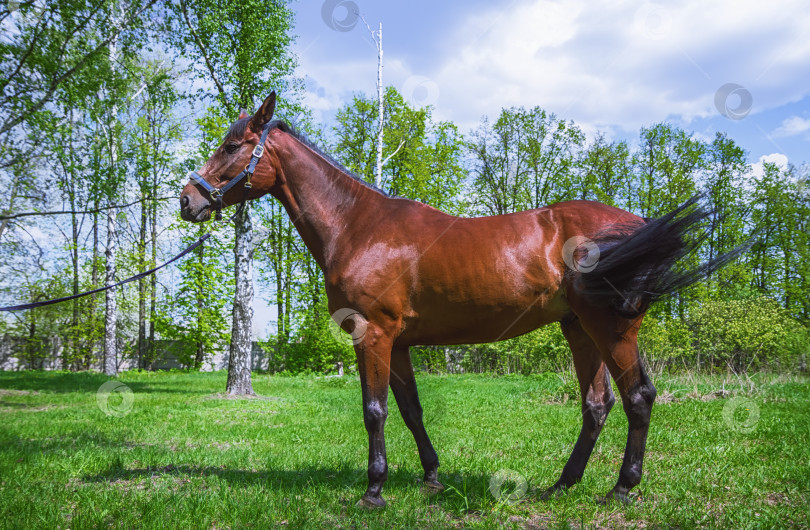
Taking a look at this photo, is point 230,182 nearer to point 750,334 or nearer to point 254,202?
point 254,202

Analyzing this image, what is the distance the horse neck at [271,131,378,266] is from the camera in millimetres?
3980

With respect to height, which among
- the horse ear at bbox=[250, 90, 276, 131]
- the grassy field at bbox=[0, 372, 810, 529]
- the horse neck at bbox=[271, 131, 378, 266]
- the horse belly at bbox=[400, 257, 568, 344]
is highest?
the horse ear at bbox=[250, 90, 276, 131]

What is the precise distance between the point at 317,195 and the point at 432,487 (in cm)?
247

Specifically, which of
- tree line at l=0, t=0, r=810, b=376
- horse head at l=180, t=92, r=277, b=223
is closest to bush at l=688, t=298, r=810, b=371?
tree line at l=0, t=0, r=810, b=376

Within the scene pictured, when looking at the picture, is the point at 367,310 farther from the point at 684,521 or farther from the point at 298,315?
the point at 298,315

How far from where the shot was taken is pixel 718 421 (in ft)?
21.9

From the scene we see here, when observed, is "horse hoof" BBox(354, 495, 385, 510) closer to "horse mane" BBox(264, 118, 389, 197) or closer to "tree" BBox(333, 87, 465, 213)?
"horse mane" BBox(264, 118, 389, 197)

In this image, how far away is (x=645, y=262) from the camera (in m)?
3.45

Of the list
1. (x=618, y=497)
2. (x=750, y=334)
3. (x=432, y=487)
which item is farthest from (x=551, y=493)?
(x=750, y=334)

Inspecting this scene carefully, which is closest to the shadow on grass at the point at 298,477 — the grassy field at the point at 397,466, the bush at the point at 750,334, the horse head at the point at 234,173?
the grassy field at the point at 397,466

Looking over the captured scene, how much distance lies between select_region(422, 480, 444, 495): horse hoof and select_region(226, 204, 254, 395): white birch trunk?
8466 mm

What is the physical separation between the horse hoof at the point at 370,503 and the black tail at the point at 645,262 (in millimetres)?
2021

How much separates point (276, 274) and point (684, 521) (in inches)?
979

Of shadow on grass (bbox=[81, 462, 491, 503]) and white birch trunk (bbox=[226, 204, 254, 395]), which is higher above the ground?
white birch trunk (bbox=[226, 204, 254, 395])
